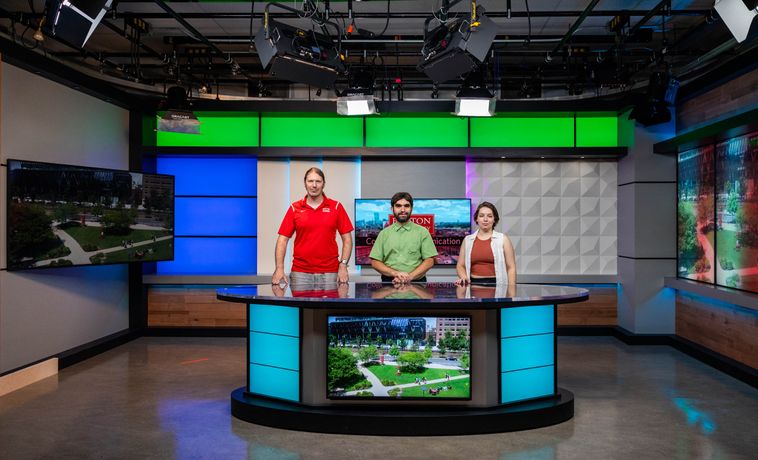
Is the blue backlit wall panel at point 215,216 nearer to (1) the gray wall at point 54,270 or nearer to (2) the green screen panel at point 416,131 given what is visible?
(1) the gray wall at point 54,270

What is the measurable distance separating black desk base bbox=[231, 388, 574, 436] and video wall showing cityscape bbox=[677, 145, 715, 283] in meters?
3.36

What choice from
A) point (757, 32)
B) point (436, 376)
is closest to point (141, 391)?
point (436, 376)

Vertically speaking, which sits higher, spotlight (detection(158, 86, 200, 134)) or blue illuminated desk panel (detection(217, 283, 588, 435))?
spotlight (detection(158, 86, 200, 134))

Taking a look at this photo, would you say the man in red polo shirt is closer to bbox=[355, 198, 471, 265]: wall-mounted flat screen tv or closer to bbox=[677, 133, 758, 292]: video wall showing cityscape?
bbox=[355, 198, 471, 265]: wall-mounted flat screen tv

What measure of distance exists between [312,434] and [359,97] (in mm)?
4097

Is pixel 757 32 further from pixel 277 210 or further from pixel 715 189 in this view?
pixel 277 210

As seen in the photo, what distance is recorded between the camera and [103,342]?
24.1 feet

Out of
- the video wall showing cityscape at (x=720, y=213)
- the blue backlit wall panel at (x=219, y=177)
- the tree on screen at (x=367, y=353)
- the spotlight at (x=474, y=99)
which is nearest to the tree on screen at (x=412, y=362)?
the tree on screen at (x=367, y=353)

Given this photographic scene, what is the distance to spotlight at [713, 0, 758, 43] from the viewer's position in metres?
4.01

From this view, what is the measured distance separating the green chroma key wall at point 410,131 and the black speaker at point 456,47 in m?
2.95

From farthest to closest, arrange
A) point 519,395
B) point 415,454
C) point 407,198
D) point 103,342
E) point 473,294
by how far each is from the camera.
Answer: point 103,342 → point 407,198 → point 519,395 → point 473,294 → point 415,454

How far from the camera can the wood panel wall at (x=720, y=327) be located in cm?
603

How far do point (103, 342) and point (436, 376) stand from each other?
4483mm

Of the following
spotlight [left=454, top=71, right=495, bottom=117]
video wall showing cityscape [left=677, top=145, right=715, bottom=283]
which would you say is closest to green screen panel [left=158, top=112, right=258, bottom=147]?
spotlight [left=454, top=71, right=495, bottom=117]
